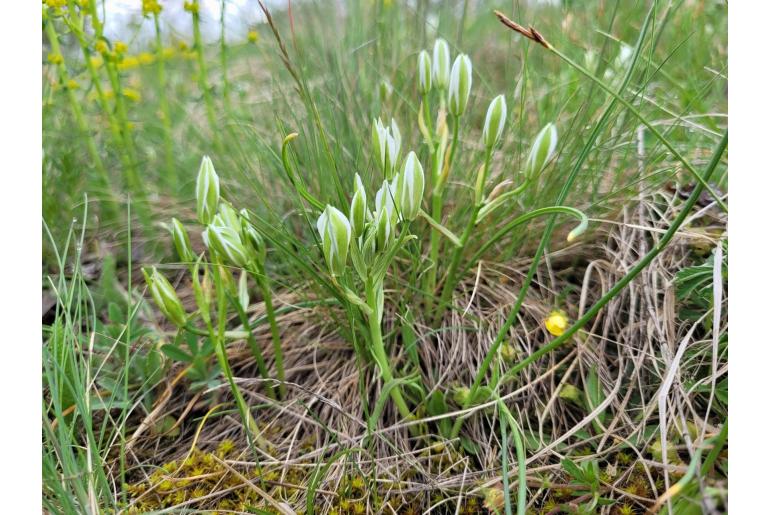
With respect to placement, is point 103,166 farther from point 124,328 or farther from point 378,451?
point 378,451

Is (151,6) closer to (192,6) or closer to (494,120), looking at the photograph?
(192,6)

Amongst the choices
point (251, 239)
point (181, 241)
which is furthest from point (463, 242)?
point (181, 241)

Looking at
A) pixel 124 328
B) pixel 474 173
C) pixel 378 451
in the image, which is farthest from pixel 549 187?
pixel 124 328

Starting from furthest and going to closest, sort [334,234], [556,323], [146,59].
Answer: [146,59] → [556,323] → [334,234]

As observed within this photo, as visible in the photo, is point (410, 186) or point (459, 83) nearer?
point (410, 186)

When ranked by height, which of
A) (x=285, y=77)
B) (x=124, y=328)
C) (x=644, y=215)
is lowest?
(x=124, y=328)

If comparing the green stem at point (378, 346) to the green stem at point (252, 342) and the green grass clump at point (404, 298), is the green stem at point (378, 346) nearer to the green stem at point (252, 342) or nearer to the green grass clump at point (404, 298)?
the green grass clump at point (404, 298)
